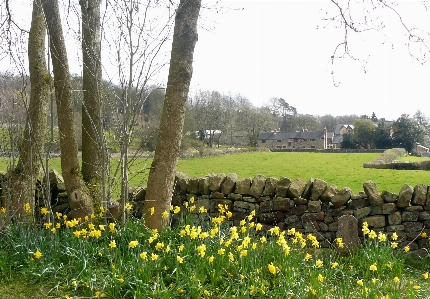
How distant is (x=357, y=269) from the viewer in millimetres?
4527

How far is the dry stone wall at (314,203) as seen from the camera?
6.77 m

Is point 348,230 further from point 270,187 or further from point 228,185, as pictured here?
point 228,185

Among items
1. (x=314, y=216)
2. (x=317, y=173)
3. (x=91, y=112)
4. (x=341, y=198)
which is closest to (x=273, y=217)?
(x=314, y=216)

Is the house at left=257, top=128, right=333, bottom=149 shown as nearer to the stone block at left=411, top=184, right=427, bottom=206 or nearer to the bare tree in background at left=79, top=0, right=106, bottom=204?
the stone block at left=411, top=184, right=427, bottom=206

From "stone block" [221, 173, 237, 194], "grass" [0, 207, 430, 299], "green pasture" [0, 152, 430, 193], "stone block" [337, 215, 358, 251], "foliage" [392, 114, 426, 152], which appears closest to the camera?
"grass" [0, 207, 430, 299]

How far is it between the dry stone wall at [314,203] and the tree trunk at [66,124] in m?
2.04

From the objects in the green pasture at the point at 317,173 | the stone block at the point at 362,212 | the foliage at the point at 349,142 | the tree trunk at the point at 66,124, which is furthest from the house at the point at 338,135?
the tree trunk at the point at 66,124

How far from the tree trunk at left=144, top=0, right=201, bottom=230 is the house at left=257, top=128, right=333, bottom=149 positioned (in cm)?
6950

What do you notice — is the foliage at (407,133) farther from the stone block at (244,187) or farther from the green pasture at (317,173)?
the stone block at (244,187)

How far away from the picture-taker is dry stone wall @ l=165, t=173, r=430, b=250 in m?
6.77

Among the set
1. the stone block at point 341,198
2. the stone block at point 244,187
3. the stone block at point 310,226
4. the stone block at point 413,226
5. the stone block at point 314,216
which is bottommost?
the stone block at point 310,226

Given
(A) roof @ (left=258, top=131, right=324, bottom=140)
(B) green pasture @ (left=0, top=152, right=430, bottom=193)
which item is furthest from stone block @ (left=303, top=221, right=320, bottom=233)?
(A) roof @ (left=258, top=131, right=324, bottom=140)

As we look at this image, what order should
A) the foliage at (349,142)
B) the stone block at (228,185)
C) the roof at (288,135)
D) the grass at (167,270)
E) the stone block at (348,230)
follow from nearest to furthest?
the grass at (167,270), the stone block at (348,230), the stone block at (228,185), the foliage at (349,142), the roof at (288,135)

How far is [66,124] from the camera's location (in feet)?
17.3
